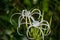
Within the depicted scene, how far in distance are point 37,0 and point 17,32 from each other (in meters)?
0.98

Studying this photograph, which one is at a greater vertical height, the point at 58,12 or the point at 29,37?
the point at 58,12

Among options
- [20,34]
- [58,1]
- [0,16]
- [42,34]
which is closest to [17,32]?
[20,34]

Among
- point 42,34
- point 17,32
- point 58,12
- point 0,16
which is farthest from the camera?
point 58,12

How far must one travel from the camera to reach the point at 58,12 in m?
2.13

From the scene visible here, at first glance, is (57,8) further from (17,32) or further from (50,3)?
(17,32)

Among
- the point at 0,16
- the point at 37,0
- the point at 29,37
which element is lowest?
the point at 29,37

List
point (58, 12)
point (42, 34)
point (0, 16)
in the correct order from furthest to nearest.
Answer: point (58, 12) → point (0, 16) → point (42, 34)

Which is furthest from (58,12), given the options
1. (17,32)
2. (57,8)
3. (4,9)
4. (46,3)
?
(17,32)

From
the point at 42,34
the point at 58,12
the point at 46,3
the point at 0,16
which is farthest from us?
the point at 58,12

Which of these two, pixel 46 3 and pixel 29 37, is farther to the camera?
pixel 46 3

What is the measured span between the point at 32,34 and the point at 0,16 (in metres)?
0.89

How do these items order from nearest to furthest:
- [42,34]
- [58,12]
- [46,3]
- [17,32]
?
1. [42,34]
2. [17,32]
3. [46,3]
4. [58,12]

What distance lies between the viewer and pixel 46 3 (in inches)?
78.5

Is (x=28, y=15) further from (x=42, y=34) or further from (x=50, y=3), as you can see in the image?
(x=50, y=3)
